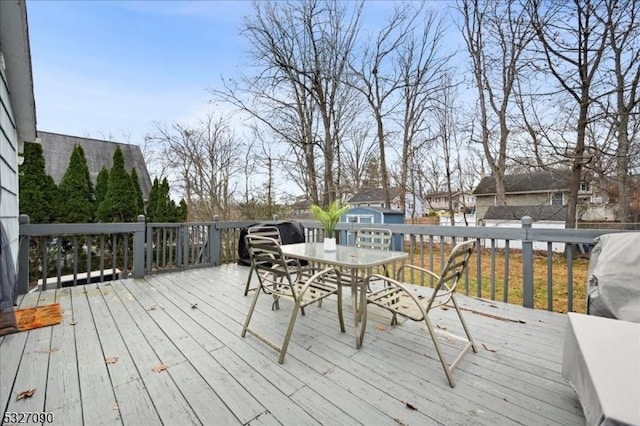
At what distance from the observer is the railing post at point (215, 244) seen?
17.7ft

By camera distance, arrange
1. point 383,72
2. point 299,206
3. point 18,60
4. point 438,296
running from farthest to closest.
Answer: point 299,206
point 383,72
point 18,60
point 438,296

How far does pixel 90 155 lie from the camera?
13.3m

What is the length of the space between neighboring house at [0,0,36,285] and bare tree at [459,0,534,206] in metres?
8.83

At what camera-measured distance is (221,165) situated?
507 inches

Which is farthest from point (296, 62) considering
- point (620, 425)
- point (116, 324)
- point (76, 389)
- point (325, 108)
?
point (620, 425)

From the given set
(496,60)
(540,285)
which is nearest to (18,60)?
(540,285)

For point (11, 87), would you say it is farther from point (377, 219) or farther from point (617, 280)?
point (377, 219)

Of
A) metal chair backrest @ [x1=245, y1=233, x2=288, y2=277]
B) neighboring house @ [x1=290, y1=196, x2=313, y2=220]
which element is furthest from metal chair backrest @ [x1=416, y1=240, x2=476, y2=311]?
neighboring house @ [x1=290, y1=196, x2=313, y2=220]

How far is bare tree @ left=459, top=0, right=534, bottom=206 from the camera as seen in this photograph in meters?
7.24

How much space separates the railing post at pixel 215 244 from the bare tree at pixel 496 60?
723 centimetres

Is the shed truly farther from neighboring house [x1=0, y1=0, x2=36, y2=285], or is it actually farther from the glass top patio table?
neighboring house [x1=0, y1=0, x2=36, y2=285]

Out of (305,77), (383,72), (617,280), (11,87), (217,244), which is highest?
(383,72)

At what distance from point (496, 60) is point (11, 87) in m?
11.2

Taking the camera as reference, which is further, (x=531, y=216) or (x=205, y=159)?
(x=205, y=159)
